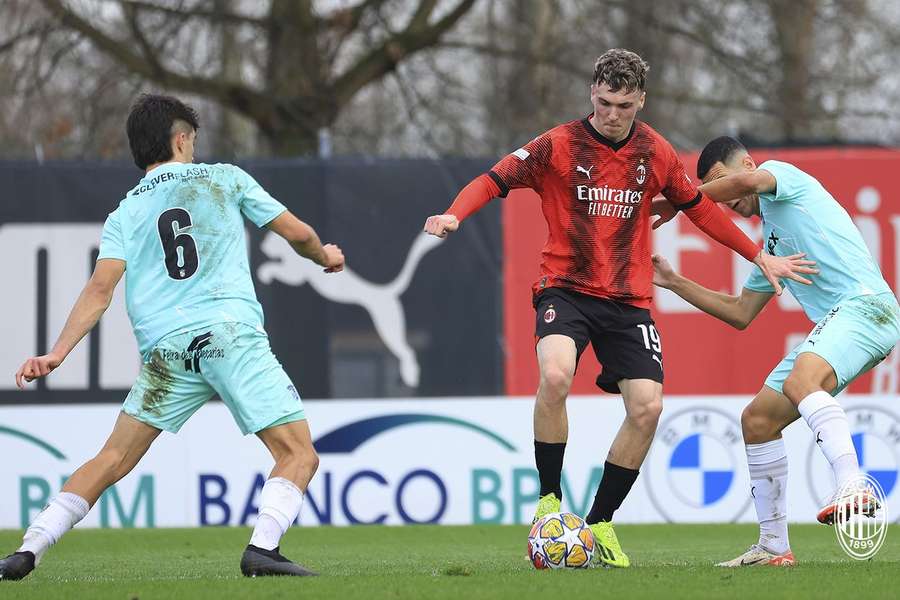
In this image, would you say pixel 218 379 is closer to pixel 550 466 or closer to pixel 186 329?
pixel 186 329

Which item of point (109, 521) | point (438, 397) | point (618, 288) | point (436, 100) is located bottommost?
point (109, 521)

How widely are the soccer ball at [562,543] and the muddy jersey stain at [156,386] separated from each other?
182 centimetres

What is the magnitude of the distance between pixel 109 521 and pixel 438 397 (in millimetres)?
2701

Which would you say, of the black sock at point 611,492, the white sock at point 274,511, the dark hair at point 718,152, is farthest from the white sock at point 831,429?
the white sock at point 274,511

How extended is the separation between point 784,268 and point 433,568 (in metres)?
2.31

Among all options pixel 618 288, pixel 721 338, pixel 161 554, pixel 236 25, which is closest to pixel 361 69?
pixel 236 25

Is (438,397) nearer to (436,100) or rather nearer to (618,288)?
(618,288)

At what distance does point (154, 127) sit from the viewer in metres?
6.38

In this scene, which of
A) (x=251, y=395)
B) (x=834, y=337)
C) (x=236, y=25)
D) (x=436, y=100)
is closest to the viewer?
(x=251, y=395)

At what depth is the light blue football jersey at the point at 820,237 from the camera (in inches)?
270

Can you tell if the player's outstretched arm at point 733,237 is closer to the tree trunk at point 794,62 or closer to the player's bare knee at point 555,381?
the player's bare knee at point 555,381

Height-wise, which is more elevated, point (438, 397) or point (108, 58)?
point (108, 58)

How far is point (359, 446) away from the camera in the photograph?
10.9 meters

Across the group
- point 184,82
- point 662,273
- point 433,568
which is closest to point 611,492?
point 433,568
